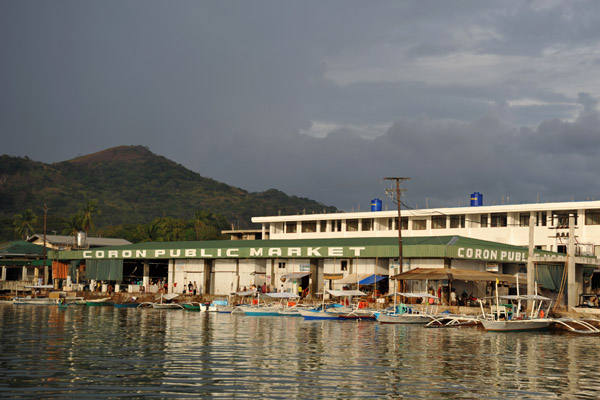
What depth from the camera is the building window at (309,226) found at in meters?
115

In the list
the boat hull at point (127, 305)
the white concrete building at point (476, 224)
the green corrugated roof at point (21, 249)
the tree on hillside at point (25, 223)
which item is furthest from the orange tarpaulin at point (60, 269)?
the tree on hillside at point (25, 223)

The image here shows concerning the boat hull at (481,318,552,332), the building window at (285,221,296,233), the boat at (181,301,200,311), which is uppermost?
the building window at (285,221,296,233)

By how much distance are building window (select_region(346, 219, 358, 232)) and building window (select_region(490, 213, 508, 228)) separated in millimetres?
22010

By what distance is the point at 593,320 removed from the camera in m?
58.6

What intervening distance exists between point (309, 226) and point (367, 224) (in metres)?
10.5

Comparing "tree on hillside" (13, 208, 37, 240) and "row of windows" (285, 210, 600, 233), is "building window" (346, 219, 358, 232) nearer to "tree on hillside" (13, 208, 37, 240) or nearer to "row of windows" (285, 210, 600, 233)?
"row of windows" (285, 210, 600, 233)

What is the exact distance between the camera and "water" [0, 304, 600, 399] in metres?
27.4

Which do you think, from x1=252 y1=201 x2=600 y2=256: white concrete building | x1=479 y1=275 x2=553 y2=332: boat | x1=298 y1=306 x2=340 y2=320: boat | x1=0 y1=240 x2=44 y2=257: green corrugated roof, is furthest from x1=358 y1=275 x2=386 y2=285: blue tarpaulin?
x1=0 y1=240 x2=44 y2=257: green corrugated roof

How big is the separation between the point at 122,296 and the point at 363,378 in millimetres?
73280

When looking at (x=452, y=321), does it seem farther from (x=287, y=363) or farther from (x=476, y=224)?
(x=476, y=224)

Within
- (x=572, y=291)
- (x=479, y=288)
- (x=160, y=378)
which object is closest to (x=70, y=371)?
(x=160, y=378)

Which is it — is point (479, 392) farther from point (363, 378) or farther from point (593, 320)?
point (593, 320)

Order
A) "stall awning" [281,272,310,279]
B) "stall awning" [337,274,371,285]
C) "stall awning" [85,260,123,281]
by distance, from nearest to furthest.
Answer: "stall awning" [337,274,371,285] → "stall awning" [281,272,310,279] → "stall awning" [85,260,123,281]

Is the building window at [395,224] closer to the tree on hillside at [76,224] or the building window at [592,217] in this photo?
the building window at [592,217]
